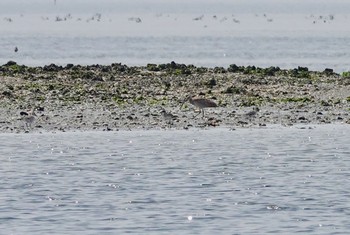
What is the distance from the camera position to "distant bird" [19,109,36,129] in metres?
23.5

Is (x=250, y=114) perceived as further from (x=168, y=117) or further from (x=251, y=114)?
(x=168, y=117)

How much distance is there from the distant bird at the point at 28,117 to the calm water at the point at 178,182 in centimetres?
39

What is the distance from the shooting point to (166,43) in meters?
65.1

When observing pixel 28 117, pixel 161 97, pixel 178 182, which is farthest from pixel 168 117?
pixel 178 182

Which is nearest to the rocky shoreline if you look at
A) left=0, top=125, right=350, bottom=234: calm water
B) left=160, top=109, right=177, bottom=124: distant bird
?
left=160, top=109, right=177, bottom=124: distant bird

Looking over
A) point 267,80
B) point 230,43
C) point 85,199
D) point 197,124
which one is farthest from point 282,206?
point 230,43

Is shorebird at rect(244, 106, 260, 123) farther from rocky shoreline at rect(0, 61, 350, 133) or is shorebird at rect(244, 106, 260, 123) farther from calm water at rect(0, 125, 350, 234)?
calm water at rect(0, 125, 350, 234)

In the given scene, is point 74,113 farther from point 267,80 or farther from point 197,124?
point 267,80

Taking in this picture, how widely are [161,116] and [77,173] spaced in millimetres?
6399

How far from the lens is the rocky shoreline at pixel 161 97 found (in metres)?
24.8

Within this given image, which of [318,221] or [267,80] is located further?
[267,80]

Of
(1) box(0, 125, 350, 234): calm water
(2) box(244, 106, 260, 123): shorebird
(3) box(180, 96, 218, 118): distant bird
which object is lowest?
(1) box(0, 125, 350, 234): calm water

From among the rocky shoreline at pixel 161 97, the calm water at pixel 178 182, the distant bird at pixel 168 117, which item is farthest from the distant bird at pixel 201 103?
the calm water at pixel 178 182

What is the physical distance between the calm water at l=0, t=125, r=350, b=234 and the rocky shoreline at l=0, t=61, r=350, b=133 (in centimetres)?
91
